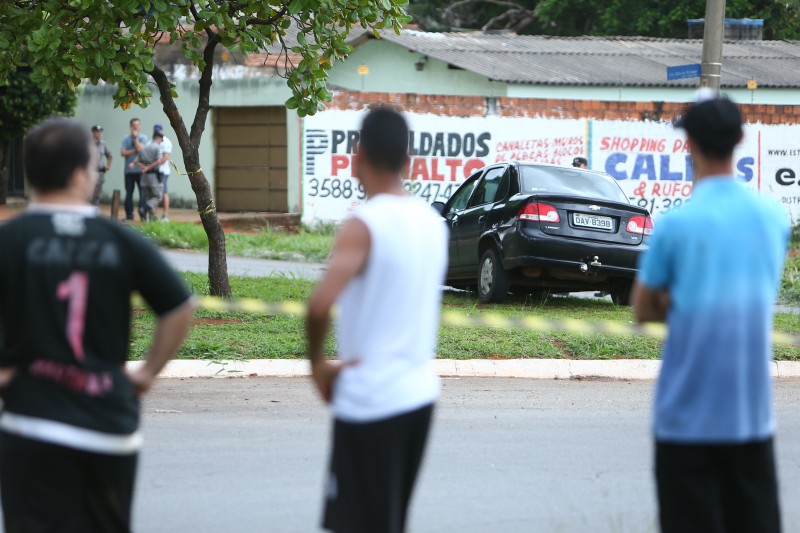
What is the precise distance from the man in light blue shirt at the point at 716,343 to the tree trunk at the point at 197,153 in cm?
840

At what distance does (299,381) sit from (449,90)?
17.2 metres

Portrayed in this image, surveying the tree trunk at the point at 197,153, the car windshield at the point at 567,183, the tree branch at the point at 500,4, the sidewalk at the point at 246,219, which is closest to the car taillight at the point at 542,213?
the car windshield at the point at 567,183

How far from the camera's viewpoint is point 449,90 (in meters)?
25.8

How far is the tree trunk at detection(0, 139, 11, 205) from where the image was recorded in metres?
26.4

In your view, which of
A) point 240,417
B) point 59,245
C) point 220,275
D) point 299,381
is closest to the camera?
point 59,245

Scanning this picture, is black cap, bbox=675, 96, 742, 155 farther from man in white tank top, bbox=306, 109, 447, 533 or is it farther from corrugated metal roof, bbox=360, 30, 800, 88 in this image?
corrugated metal roof, bbox=360, 30, 800, 88

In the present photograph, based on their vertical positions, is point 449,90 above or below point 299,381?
above

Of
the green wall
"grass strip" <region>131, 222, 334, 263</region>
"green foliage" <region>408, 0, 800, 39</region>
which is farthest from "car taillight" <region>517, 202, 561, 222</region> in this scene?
"green foliage" <region>408, 0, 800, 39</region>

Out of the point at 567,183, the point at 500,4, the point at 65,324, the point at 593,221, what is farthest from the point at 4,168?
the point at 65,324

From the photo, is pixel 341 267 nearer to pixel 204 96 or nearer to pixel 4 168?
pixel 204 96

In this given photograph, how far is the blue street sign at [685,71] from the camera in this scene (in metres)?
13.4

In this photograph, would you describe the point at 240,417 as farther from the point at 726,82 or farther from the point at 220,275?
the point at 726,82

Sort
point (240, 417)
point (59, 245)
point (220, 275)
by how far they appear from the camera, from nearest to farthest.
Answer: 1. point (59, 245)
2. point (240, 417)
3. point (220, 275)

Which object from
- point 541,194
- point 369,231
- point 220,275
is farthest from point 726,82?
point 369,231
